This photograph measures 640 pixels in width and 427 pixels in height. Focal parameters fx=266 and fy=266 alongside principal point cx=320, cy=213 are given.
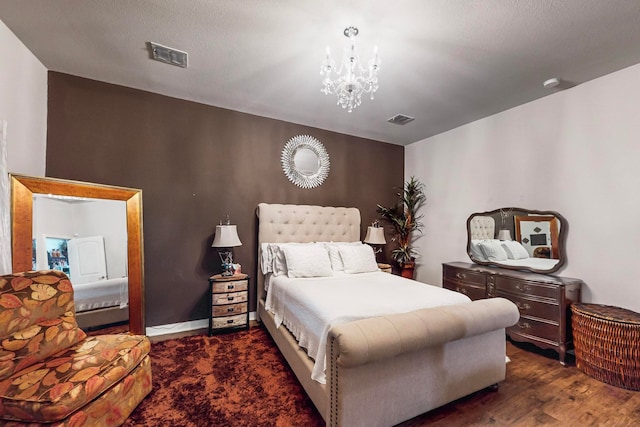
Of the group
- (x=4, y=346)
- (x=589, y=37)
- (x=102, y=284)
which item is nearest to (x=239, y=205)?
(x=102, y=284)

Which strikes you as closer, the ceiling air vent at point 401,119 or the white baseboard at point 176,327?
the white baseboard at point 176,327

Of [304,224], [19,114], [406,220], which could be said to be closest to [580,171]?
[406,220]

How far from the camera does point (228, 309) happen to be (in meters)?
3.09

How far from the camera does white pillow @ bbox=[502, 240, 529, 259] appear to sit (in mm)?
3234

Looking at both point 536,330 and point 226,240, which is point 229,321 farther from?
point 536,330

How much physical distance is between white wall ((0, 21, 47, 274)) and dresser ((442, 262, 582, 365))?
4.48m

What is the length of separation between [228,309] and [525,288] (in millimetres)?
3251

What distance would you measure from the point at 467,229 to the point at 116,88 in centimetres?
480

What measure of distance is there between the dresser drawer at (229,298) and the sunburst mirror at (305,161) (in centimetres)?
173

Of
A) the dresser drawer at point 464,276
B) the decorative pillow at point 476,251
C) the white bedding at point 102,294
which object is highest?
the decorative pillow at point 476,251

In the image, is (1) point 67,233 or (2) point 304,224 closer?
(1) point 67,233

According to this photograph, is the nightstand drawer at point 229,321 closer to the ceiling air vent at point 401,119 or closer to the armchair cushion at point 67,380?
the armchair cushion at point 67,380

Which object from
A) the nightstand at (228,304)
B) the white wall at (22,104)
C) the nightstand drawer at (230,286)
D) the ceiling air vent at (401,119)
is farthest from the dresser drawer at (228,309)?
the ceiling air vent at (401,119)

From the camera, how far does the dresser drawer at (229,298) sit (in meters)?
3.04
